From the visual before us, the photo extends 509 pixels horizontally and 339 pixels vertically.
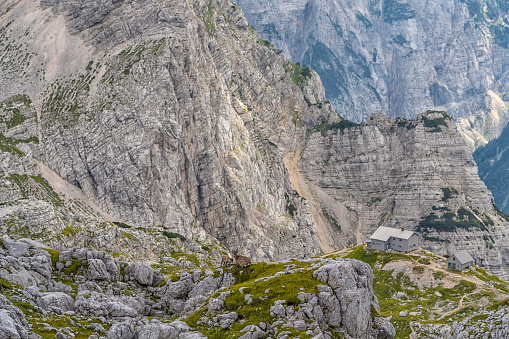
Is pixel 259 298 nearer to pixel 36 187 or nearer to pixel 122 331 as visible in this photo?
pixel 122 331

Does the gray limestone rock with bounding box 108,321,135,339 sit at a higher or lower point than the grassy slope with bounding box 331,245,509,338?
higher

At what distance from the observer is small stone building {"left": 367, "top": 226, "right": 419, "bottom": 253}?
18375 cm

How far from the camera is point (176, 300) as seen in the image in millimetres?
94062

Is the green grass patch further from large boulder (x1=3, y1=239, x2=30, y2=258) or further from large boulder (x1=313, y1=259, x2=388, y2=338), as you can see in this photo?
large boulder (x1=3, y1=239, x2=30, y2=258)

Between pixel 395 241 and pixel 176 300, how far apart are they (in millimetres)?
110031

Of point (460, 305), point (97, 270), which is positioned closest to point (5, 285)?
point (97, 270)

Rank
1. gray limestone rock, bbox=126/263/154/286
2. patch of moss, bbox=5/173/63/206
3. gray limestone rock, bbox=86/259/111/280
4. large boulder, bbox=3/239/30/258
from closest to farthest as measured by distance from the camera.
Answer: large boulder, bbox=3/239/30/258 < gray limestone rock, bbox=86/259/111/280 < gray limestone rock, bbox=126/263/154/286 < patch of moss, bbox=5/173/63/206

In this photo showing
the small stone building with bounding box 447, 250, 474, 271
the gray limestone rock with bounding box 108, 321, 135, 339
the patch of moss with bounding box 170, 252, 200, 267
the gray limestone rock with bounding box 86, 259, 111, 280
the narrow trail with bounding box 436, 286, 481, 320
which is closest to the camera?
the gray limestone rock with bounding box 108, 321, 135, 339

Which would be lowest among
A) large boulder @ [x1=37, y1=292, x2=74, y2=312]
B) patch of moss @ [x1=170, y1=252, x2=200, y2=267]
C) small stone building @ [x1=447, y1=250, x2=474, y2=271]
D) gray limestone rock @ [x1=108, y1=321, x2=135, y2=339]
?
small stone building @ [x1=447, y1=250, x2=474, y2=271]

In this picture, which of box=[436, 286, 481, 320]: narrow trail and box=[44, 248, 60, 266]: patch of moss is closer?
box=[44, 248, 60, 266]: patch of moss

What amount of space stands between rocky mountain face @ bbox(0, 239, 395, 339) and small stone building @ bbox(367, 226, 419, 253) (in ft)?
309

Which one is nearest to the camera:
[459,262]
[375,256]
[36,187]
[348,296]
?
[348,296]

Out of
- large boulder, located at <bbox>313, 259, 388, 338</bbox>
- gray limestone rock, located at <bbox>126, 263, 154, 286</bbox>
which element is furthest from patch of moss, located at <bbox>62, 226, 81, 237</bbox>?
large boulder, located at <bbox>313, 259, 388, 338</bbox>

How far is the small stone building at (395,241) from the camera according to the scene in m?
184
